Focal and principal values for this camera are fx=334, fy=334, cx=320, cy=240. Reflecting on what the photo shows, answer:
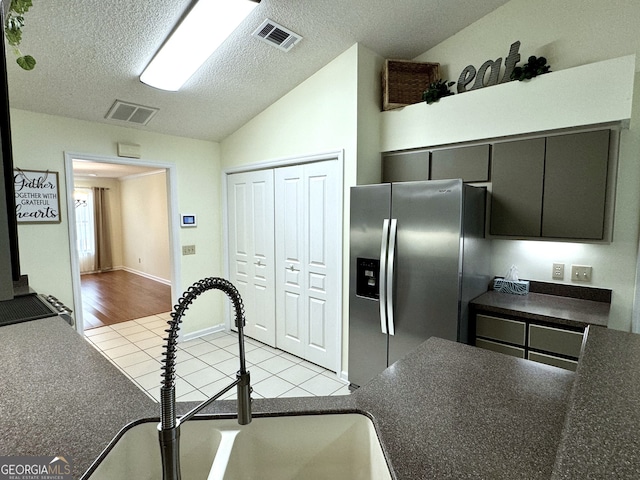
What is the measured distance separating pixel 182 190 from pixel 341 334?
99.3 inches

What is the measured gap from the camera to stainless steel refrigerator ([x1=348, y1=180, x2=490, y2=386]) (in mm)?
2297

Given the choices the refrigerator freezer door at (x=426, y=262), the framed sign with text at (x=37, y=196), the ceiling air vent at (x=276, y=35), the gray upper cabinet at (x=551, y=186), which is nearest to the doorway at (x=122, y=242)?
the framed sign with text at (x=37, y=196)

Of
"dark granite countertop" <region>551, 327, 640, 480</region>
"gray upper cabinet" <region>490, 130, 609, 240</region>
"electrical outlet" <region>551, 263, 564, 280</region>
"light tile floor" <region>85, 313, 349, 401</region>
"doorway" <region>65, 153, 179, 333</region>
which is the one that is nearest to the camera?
"dark granite countertop" <region>551, 327, 640, 480</region>

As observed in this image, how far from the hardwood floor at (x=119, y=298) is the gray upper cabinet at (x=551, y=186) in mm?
5070

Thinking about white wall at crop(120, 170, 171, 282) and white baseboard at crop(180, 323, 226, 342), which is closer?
white baseboard at crop(180, 323, 226, 342)

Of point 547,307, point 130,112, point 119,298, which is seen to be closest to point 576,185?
point 547,307

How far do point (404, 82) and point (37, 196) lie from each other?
343 cm

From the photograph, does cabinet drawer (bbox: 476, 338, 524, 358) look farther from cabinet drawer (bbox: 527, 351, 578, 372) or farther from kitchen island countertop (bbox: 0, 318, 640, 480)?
kitchen island countertop (bbox: 0, 318, 640, 480)

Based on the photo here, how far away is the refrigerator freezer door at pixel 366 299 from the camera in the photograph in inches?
105

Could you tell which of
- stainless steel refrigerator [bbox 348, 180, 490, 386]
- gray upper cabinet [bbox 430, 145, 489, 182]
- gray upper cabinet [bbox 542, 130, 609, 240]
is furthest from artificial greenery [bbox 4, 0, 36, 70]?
gray upper cabinet [bbox 542, 130, 609, 240]

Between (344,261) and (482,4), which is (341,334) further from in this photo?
(482,4)

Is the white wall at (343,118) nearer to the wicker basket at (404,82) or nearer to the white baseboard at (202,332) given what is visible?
the wicker basket at (404,82)

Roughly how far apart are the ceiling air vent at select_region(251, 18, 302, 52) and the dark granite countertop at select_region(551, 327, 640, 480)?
2613mm

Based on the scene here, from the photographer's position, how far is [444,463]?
0.77 metres
